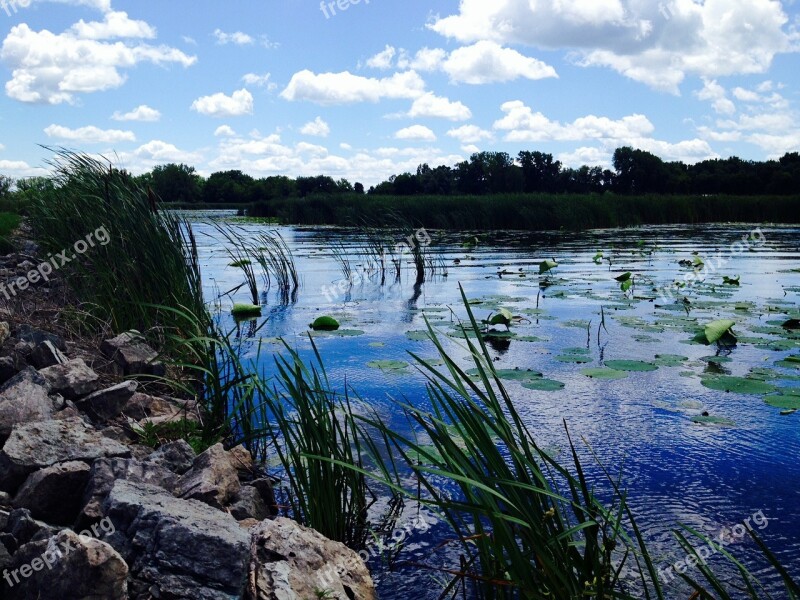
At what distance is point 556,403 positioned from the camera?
4.79 m

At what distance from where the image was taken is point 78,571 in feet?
6.44

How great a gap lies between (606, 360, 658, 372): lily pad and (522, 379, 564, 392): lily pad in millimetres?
736

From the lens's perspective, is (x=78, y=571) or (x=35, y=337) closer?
(x=78, y=571)

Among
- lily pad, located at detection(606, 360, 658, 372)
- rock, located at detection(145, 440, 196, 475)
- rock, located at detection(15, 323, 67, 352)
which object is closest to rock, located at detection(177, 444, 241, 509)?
rock, located at detection(145, 440, 196, 475)

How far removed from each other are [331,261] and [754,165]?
50680 mm

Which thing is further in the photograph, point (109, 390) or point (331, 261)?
point (331, 261)

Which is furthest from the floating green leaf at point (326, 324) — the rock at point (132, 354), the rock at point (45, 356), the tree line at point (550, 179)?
the tree line at point (550, 179)

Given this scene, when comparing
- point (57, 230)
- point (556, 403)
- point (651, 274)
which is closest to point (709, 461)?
point (556, 403)

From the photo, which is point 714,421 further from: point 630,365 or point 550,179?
point 550,179

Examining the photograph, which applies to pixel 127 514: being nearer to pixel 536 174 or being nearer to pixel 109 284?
pixel 109 284

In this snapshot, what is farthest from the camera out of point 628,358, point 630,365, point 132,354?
point 628,358

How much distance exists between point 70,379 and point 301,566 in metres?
2.12

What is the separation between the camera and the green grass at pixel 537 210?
24781 millimetres

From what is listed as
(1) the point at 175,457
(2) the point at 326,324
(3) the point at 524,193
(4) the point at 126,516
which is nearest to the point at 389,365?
(2) the point at 326,324
